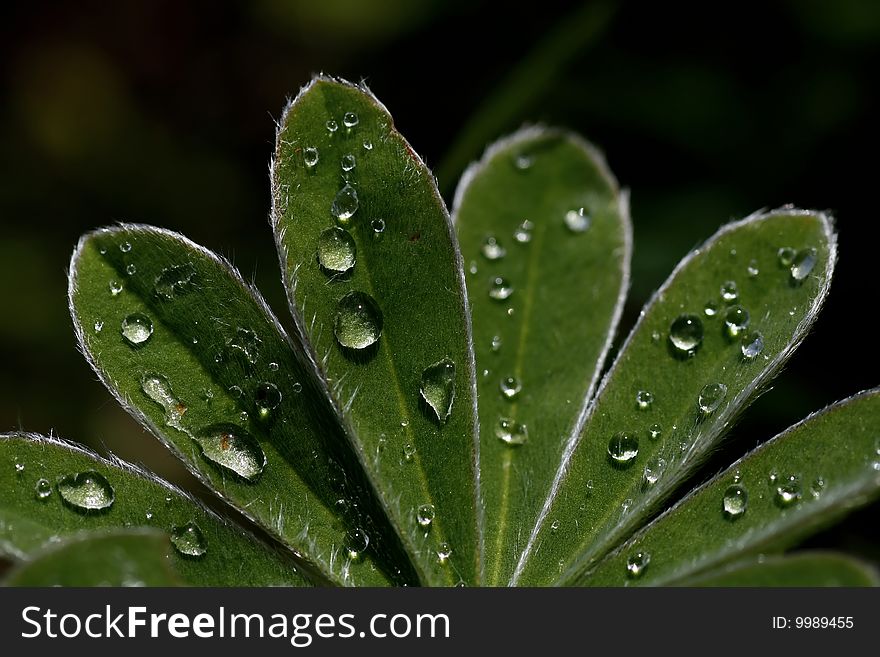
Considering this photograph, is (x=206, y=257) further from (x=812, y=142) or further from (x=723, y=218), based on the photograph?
(x=812, y=142)

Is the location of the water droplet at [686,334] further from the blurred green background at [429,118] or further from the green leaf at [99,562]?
the green leaf at [99,562]

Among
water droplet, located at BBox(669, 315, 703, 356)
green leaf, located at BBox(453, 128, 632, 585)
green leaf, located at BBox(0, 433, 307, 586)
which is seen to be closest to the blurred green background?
green leaf, located at BBox(453, 128, 632, 585)

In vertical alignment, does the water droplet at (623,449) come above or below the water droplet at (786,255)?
below

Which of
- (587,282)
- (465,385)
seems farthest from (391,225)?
(587,282)

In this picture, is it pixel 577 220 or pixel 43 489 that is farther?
pixel 577 220

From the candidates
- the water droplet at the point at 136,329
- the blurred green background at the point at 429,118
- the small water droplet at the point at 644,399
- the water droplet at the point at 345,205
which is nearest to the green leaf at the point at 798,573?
the small water droplet at the point at 644,399

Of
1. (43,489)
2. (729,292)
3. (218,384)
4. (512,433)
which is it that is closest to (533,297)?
(512,433)

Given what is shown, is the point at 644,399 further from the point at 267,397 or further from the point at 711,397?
the point at 267,397
